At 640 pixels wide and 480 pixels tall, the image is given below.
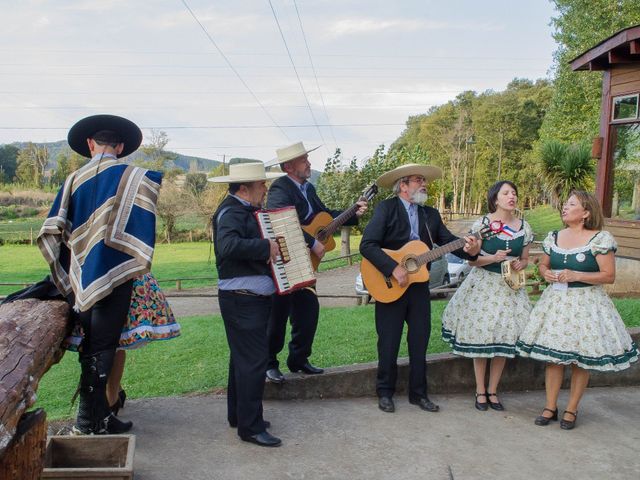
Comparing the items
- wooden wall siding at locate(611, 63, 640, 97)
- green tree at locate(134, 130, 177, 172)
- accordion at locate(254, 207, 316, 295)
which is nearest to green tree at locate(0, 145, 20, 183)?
green tree at locate(134, 130, 177, 172)

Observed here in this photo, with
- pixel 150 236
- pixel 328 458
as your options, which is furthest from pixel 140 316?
pixel 328 458

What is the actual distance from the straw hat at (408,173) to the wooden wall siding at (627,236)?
326 inches

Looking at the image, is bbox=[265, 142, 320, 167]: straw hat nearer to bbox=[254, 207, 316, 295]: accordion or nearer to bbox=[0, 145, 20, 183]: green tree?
bbox=[254, 207, 316, 295]: accordion

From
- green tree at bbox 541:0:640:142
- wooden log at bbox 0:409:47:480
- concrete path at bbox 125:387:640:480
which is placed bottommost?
concrete path at bbox 125:387:640:480

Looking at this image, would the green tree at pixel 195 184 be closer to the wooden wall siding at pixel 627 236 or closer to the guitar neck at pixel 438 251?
the wooden wall siding at pixel 627 236

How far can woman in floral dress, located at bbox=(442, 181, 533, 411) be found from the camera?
4.96m

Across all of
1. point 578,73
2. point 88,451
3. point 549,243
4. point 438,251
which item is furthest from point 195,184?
point 88,451

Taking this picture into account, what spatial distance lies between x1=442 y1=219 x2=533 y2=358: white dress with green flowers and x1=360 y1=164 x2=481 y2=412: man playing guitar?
23cm

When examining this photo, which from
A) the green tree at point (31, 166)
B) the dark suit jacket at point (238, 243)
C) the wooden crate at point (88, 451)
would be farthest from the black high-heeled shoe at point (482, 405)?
the green tree at point (31, 166)

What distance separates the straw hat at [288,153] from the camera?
17.3 ft

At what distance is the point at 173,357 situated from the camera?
7777 millimetres

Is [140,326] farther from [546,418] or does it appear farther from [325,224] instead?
[546,418]

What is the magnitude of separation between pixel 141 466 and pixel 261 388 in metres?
0.90

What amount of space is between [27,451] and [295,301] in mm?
2587
